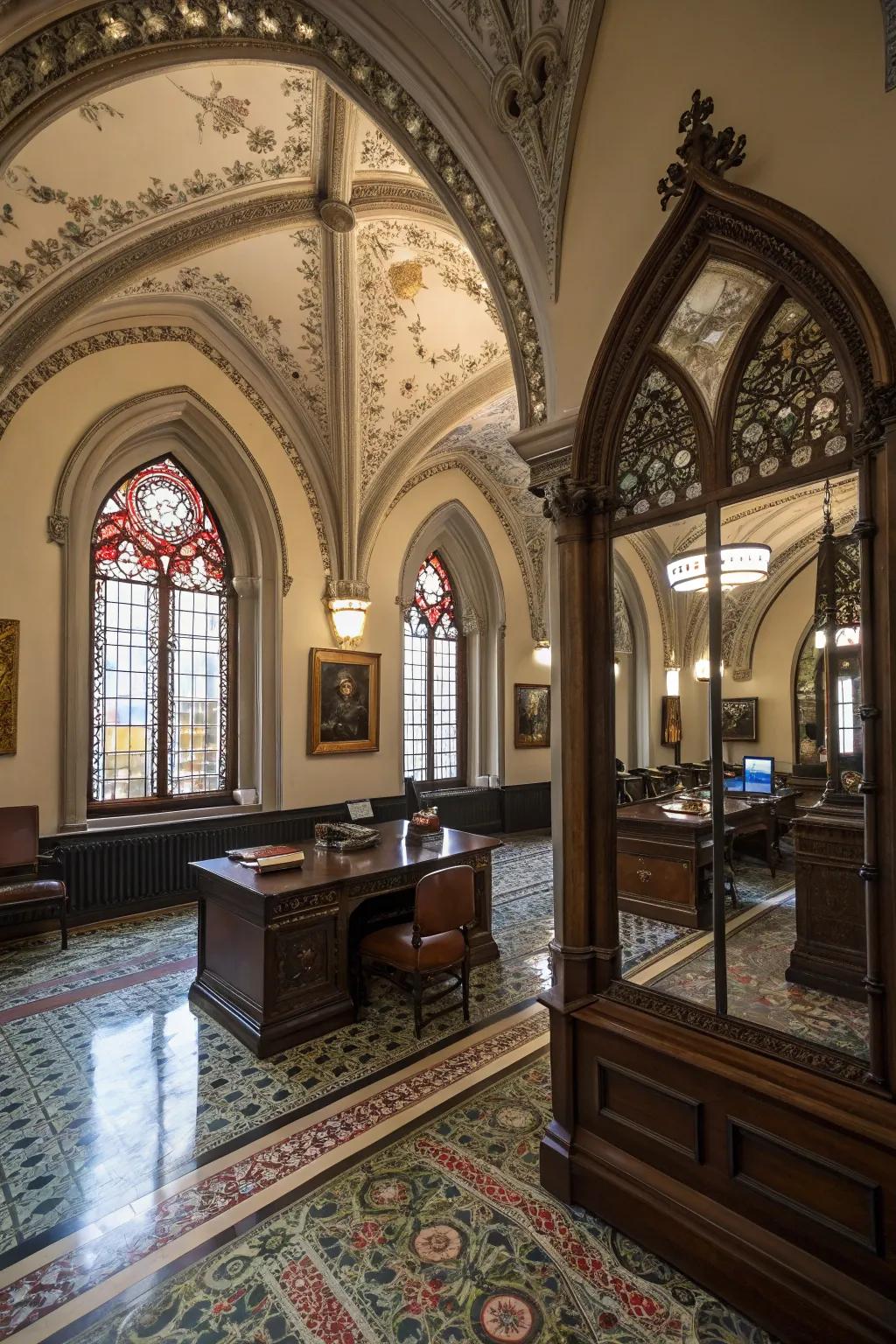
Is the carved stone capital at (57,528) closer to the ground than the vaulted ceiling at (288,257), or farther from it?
closer to the ground

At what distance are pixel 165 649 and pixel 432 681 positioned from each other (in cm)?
419

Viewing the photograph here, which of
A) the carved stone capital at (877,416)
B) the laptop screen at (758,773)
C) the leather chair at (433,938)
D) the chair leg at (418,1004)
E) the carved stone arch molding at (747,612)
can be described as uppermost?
the carved stone capital at (877,416)

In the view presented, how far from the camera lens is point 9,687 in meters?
5.33

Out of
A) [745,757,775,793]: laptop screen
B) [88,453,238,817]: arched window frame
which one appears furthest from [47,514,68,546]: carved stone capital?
[745,757,775,793]: laptop screen

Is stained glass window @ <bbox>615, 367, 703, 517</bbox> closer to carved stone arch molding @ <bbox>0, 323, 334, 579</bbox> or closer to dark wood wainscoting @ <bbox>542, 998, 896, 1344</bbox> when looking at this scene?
dark wood wainscoting @ <bbox>542, 998, 896, 1344</bbox>

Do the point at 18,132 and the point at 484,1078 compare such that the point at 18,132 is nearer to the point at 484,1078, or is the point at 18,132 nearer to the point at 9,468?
the point at 9,468

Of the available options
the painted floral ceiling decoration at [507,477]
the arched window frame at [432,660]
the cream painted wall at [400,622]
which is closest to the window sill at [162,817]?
the cream painted wall at [400,622]

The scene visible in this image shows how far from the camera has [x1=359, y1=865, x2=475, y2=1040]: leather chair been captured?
Result: 11.7ft

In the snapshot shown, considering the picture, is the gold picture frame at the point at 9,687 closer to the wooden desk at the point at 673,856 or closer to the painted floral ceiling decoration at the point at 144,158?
the painted floral ceiling decoration at the point at 144,158

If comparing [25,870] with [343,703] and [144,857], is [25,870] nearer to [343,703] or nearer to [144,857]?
[144,857]

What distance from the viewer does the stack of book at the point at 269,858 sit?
3920 mm

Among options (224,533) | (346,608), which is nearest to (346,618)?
(346,608)

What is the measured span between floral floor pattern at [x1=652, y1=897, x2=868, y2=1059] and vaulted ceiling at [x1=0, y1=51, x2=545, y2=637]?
10.0ft

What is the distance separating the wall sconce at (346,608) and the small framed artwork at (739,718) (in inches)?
223
